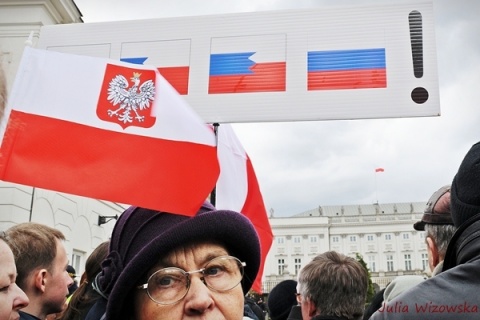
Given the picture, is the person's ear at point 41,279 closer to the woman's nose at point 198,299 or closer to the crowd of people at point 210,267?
the crowd of people at point 210,267

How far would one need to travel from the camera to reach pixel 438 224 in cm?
218

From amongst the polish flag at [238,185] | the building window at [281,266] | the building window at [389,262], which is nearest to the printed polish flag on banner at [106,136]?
the polish flag at [238,185]

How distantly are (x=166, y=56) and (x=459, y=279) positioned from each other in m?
2.15

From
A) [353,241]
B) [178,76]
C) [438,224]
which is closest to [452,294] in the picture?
[438,224]

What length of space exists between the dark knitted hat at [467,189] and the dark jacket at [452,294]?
0.04 metres

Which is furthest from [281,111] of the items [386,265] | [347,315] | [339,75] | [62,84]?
[386,265]

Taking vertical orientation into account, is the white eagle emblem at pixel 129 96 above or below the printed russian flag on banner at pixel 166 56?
below

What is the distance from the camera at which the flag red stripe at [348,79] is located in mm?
2748

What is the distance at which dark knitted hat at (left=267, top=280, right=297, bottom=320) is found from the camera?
366cm

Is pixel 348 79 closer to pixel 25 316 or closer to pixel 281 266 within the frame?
pixel 25 316

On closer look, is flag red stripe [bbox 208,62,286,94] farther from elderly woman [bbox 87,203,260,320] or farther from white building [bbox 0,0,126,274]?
white building [bbox 0,0,126,274]

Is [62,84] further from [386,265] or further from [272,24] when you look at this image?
[386,265]

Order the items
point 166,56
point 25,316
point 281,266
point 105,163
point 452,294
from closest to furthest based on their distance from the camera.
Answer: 1. point 452,294
2. point 105,163
3. point 25,316
4. point 166,56
5. point 281,266

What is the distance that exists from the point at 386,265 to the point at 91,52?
77593 millimetres
